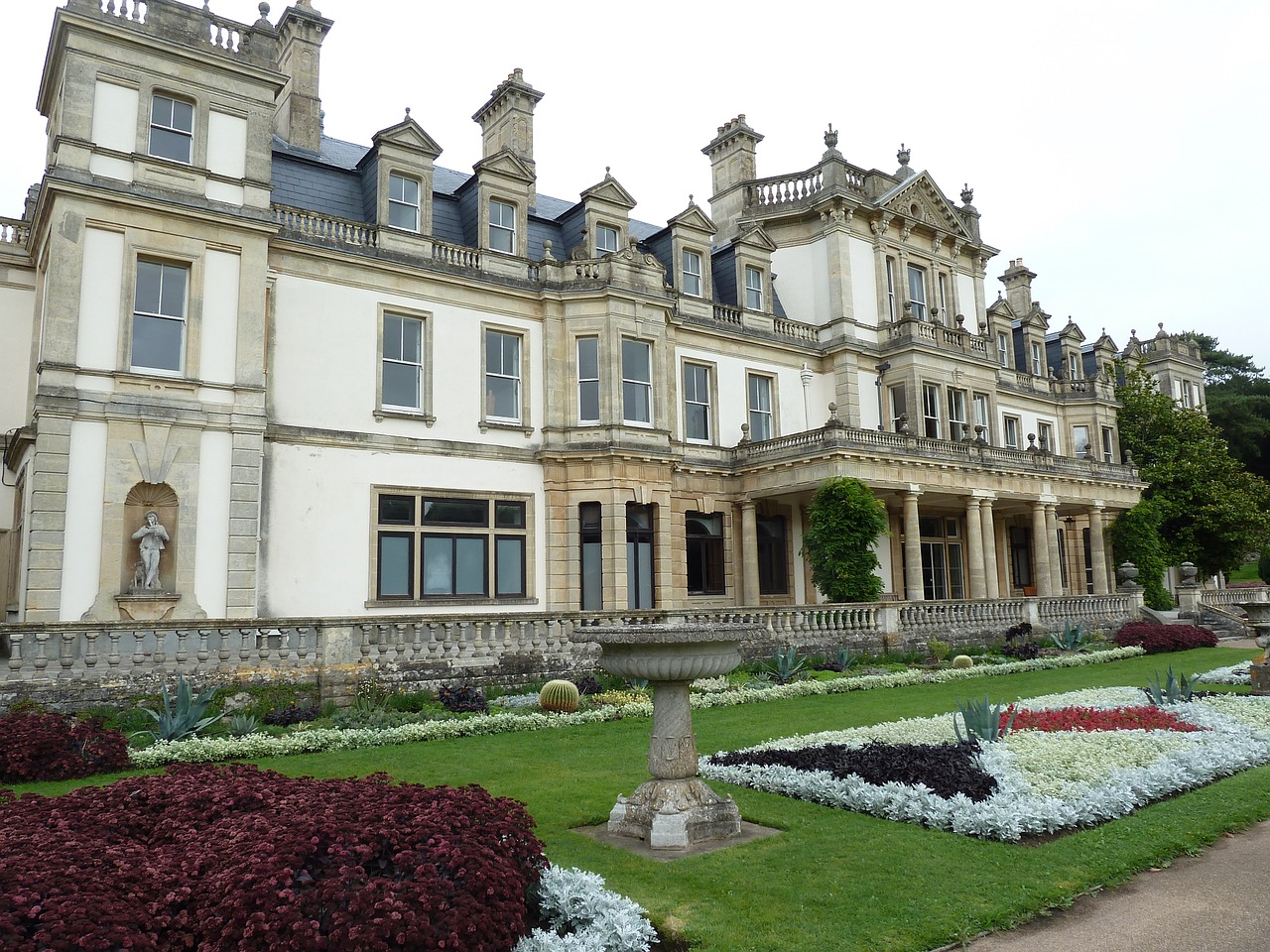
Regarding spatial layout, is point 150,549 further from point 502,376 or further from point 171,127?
point 502,376

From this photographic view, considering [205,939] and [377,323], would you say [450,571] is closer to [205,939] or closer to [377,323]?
[377,323]

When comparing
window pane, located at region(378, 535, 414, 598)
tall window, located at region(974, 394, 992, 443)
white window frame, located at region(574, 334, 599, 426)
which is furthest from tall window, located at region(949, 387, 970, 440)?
window pane, located at region(378, 535, 414, 598)

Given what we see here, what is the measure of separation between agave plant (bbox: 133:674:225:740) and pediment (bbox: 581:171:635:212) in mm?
17873

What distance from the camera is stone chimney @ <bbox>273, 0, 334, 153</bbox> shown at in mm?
25109

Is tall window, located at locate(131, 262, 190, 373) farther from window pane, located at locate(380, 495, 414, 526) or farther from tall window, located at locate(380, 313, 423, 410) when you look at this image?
window pane, located at locate(380, 495, 414, 526)

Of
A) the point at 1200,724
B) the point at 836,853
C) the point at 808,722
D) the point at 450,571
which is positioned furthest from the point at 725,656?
the point at 450,571

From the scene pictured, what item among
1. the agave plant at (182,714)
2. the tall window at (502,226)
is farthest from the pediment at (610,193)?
the agave plant at (182,714)

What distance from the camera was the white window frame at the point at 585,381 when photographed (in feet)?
79.4

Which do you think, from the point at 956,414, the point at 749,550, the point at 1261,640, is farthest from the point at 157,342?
the point at 956,414

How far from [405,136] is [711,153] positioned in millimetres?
15132

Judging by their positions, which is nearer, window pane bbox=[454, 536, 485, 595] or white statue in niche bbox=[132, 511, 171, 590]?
white statue in niche bbox=[132, 511, 171, 590]

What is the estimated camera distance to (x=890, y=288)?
32.1m

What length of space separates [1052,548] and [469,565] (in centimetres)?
2117

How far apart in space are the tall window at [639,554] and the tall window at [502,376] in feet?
13.5
